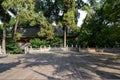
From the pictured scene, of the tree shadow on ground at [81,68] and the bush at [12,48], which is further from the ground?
the bush at [12,48]

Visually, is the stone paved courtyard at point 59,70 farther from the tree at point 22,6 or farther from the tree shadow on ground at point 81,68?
the tree at point 22,6

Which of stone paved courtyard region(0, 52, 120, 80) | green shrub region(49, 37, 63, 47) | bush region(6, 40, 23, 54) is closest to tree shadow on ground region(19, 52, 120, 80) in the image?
stone paved courtyard region(0, 52, 120, 80)

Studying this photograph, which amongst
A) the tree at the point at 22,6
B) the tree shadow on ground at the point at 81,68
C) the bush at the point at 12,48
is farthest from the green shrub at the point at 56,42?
the tree shadow on ground at the point at 81,68

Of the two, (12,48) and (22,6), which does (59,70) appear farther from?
(12,48)

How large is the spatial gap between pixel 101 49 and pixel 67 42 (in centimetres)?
1160

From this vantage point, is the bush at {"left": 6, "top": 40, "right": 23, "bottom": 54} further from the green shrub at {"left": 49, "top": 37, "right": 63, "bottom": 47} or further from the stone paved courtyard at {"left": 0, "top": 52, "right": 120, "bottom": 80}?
the stone paved courtyard at {"left": 0, "top": 52, "right": 120, "bottom": 80}

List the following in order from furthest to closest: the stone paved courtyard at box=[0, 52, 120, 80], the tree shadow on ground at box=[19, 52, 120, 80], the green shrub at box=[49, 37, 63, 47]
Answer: the green shrub at box=[49, 37, 63, 47]
the tree shadow on ground at box=[19, 52, 120, 80]
the stone paved courtyard at box=[0, 52, 120, 80]

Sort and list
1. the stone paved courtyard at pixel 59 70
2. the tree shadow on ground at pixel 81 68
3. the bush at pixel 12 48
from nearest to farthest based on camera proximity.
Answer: the stone paved courtyard at pixel 59 70
the tree shadow on ground at pixel 81 68
the bush at pixel 12 48

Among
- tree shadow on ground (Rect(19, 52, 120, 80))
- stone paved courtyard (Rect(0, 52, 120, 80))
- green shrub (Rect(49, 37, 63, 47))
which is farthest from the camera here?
green shrub (Rect(49, 37, 63, 47))

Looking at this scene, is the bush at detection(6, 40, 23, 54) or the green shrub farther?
the green shrub

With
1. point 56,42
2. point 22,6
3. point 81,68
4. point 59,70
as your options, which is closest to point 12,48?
point 22,6

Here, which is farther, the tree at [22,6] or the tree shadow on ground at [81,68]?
the tree at [22,6]

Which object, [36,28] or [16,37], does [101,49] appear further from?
[36,28]

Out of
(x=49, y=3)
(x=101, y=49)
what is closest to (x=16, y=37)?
(x=49, y=3)
